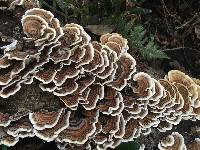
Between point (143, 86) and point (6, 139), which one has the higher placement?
point (143, 86)

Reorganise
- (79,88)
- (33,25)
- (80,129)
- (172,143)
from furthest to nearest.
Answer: (172,143) < (80,129) < (79,88) < (33,25)

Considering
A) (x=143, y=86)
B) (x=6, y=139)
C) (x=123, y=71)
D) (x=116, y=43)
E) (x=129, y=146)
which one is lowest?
(x=129, y=146)

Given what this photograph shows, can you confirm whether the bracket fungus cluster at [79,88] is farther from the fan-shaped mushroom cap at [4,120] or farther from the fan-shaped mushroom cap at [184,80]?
the fan-shaped mushroom cap at [184,80]

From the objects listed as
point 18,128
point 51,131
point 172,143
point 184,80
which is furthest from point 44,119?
point 184,80

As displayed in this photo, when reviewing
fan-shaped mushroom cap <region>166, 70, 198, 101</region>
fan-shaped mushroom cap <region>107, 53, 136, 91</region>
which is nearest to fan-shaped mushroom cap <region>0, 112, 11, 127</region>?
fan-shaped mushroom cap <region>107, 53, 136, 91</region>

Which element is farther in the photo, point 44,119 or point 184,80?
point 184,80

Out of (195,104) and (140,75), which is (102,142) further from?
(195,104)

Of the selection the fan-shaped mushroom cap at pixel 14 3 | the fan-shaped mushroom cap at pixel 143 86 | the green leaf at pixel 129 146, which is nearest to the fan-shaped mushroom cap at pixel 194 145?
the green leaf at pixel 129 146

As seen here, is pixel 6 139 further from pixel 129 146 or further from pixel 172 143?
pixel 172 143
